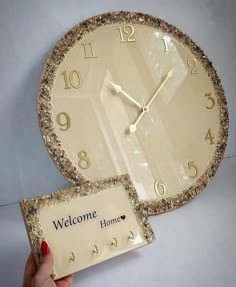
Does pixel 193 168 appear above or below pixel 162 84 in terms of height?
below

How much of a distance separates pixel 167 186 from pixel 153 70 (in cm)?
29

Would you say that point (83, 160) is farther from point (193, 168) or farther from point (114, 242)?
point (193, 168)

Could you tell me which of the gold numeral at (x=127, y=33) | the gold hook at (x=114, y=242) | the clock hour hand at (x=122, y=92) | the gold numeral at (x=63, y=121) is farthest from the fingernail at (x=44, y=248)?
the gold numeral at (x=127, y=33)

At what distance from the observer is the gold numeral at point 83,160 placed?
2.46ft

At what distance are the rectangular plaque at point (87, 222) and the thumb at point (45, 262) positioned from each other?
0.04ft

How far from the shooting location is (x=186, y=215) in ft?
2.89

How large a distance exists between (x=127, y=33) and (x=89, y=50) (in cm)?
11

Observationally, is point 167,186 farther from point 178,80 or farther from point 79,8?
→ point 79,8

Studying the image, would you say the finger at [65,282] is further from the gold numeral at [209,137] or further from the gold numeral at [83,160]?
the gold numeral at [209,137]

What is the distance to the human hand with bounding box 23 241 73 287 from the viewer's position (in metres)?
0.56

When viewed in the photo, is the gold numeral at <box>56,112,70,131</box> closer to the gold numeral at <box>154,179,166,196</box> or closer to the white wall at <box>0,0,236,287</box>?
the white wall at <box>0,0,236,287</box>

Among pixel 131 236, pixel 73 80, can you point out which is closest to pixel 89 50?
pixel 73 80

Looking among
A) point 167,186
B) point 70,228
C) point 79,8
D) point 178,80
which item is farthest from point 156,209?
point 79,8

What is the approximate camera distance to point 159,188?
0.82m
